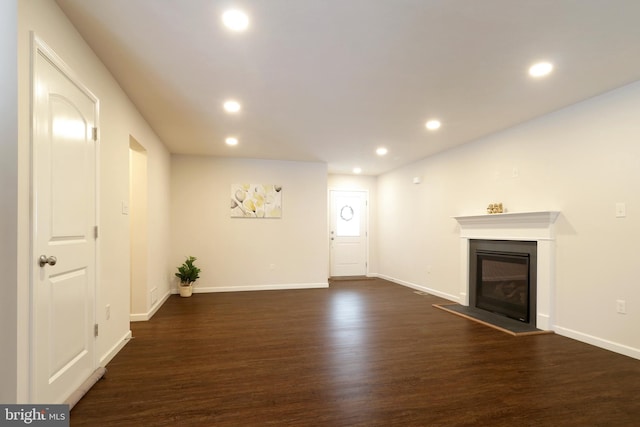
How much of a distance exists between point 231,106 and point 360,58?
65.3 inches

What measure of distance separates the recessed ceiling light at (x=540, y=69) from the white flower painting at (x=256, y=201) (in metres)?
4.56

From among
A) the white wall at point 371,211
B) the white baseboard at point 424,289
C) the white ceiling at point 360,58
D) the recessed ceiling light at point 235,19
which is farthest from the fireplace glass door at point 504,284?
the recessed ceiling light at point 235,19

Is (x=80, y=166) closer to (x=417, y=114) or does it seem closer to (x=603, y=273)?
(x=417, y=114)

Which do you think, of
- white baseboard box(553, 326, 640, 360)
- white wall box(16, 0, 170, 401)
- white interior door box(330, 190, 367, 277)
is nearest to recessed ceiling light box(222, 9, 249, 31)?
white wall box(16, 0, 170, 401)

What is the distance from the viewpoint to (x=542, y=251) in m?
3.82

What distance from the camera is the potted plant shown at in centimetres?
566

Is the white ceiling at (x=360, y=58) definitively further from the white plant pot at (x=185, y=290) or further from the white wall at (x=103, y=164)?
the white plant pot at (x=185, y=290)

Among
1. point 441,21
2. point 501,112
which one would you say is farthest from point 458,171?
point 441,21

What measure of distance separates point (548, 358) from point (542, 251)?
52.5 inches

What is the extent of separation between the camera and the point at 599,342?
3.26 m

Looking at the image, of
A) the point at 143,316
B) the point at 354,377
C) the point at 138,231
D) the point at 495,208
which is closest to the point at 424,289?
the point at 495,208

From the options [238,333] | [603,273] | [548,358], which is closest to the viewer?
[548,358]

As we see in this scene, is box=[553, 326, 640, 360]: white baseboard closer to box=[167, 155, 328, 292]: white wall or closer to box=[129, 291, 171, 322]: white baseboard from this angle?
box=[167, 155, 328, 292]: white wall

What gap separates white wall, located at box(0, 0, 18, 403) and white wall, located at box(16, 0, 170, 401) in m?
0.03
